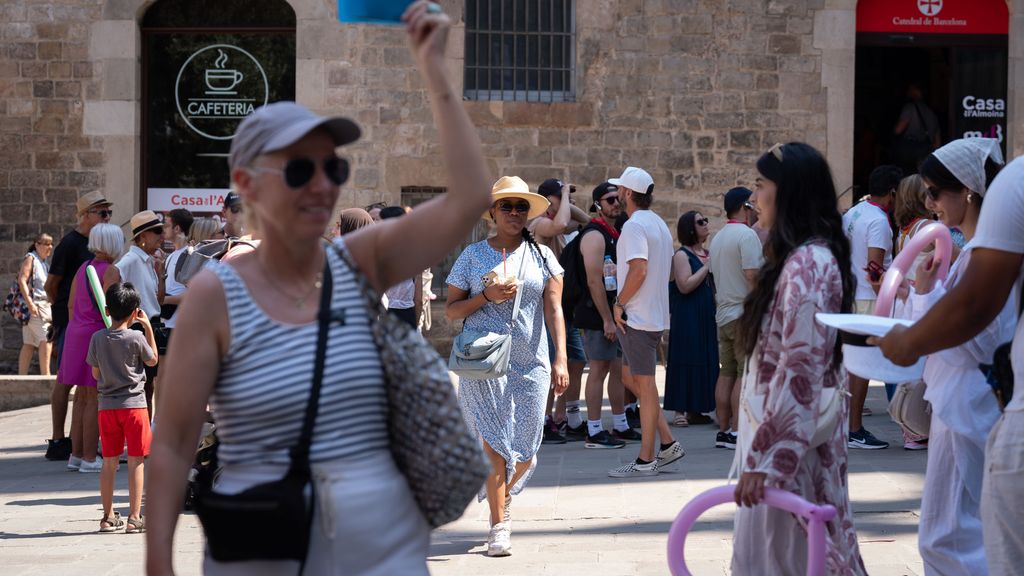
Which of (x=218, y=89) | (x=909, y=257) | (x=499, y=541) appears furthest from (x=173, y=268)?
(x=218, y=89)

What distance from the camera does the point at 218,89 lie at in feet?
54.2

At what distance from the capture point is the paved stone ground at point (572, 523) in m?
6.56

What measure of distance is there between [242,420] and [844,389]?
7.02ft

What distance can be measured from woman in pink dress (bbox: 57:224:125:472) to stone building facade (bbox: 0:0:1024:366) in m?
6.63

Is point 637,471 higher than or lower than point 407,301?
lower

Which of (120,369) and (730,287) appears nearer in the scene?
(120,369)

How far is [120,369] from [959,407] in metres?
5.10

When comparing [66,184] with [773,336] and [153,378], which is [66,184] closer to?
[153,378]

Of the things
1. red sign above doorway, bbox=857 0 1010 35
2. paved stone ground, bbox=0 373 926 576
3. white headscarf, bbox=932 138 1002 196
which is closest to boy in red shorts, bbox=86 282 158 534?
paved stone ground, bbox=0 373 926 576

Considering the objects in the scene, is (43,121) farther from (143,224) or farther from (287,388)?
(287,388)

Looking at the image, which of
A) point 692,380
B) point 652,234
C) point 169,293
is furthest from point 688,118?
point 169,293

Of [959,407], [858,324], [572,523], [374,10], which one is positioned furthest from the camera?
[572,523]

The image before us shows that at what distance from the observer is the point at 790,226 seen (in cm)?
417

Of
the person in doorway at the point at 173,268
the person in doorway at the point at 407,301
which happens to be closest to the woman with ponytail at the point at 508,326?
the person in doorway at the point at 173,268
